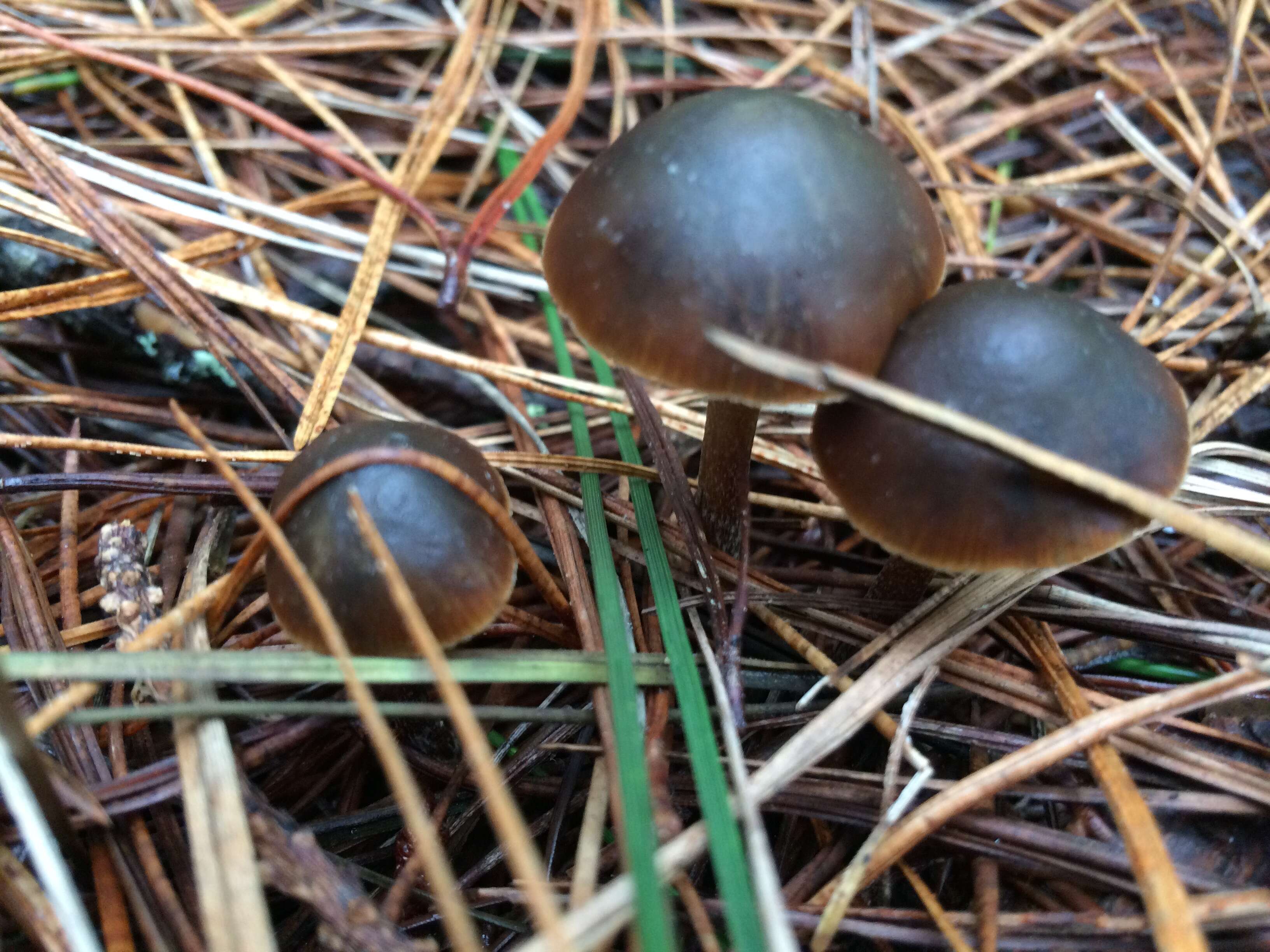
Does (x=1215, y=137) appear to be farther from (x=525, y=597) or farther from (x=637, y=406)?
(x=525, y=597)

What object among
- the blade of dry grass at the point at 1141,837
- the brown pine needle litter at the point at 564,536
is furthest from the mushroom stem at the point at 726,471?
the blade of dry grass at the point at 1141,837

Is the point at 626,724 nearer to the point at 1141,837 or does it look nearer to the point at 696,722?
the point at 696,722

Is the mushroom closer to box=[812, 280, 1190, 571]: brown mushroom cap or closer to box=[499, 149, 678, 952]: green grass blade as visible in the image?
box=[812, 280, 1190, 571]: brown mushroom cap

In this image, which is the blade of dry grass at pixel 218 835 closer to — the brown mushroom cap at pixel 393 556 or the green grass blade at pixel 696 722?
→ the brown mushroom cap at pixel 393 556

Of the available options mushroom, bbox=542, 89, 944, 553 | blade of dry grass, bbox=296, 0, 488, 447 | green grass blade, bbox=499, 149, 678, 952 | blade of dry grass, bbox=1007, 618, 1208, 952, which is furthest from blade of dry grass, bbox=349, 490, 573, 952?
blade of dry grass, bbox=1007, 618, 1208, 952

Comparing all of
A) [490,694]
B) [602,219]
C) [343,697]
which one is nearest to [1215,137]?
[602,219]
